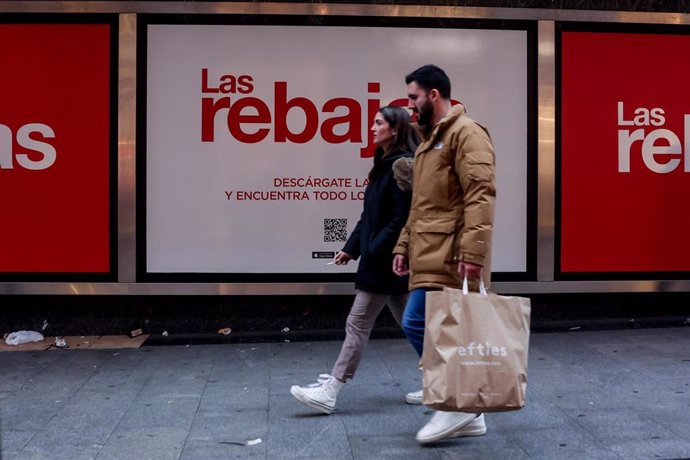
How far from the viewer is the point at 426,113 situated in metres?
4.24

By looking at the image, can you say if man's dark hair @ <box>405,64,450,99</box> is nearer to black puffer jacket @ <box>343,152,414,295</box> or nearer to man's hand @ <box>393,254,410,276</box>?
black puffer jacket @ <box>343,152,414,295</box>

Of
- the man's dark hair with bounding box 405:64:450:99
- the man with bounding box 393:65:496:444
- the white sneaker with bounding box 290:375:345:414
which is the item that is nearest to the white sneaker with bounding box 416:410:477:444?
the man with bounding box 393:65:496:444

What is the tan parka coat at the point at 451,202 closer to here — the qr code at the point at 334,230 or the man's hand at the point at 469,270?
the man's hand at the point at 469,270

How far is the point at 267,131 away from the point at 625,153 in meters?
3.22

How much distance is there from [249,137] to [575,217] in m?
2.99

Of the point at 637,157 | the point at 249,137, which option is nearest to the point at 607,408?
the point at 637,157

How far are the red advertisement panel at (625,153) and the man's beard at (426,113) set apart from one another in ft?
10.9

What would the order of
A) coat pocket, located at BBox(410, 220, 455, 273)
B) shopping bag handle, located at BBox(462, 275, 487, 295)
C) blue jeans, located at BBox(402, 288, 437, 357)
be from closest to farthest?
shopping bag handle, located at BBox(462, 275, 487, 295)
coat pocket, located at BBox(410, 220, 455, 273)
blue jeans, located at BBox(402, 288, 437, 357)

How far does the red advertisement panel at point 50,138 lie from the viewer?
692 centimetres

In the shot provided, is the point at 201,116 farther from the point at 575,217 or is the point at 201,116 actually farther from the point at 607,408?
the point at 607,408

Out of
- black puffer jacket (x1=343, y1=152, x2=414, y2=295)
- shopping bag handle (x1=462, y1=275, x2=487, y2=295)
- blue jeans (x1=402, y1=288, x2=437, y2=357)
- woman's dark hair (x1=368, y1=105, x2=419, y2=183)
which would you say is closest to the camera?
shopping bag handle (x1=462, y1=275, x2=487, y2=295)

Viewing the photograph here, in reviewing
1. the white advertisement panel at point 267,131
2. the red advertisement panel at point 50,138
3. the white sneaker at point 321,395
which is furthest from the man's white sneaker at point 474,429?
the red advertisement panel at point 50,138

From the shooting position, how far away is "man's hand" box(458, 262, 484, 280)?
3.81 meters

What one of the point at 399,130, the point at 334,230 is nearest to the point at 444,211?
the point at 399,130
